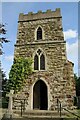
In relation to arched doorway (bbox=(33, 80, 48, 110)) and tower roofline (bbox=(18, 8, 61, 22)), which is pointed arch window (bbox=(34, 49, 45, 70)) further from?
tower roofline (bbox=(18, 8, 61, 22))

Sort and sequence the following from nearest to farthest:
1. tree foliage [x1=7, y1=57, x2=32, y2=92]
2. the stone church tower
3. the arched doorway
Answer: the stone church tower
tree foliage [x1=7, y1=57, x2=32, y2=92]
the arched doorway

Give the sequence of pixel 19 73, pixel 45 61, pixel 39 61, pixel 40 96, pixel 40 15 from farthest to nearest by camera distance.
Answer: pixel 40 15 < pixel 40 96 < pixel 39 61 < pixel 45 61 < pixel 19 73

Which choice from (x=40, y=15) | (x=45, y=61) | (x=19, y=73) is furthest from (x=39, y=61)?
(x=40, y=15)

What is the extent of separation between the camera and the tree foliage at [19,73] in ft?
62.5

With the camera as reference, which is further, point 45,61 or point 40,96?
point 40,96

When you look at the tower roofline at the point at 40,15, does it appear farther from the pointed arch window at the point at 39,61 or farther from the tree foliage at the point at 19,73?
the tree foliage at the point at 19,73

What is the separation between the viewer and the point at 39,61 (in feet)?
64.4

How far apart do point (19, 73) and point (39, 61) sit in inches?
77.8

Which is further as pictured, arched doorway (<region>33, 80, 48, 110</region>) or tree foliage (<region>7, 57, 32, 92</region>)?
arched doorway (<region>33, 80, 48, 110</region>)

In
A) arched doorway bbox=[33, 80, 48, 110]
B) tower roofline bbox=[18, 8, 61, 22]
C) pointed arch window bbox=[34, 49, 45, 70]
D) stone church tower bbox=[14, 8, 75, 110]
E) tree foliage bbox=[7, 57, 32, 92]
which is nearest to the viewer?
stone church tower bbox=[14, 8, 75, 110]

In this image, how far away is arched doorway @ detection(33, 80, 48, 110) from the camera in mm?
19469

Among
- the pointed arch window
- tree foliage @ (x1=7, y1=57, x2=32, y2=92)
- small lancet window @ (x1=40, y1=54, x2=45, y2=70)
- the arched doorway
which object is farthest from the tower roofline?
the arched doorway

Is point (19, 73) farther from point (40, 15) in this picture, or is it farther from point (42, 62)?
point (40, 15)

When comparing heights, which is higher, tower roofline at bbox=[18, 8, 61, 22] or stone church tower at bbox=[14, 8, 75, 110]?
tower roofline at bbox=[18, 8, 61, 22]
